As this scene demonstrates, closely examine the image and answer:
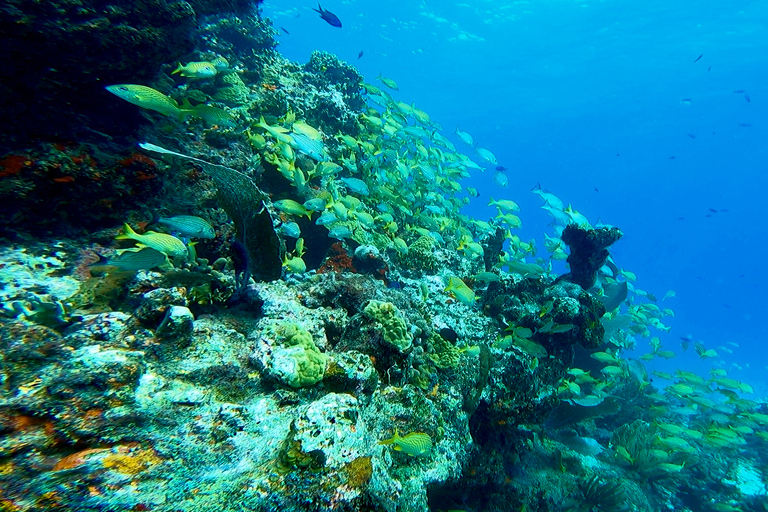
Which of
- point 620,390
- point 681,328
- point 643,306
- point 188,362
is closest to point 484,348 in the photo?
point 188,362

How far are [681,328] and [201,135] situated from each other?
269 feet

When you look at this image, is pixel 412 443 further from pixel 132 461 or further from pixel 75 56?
pixel 75 56

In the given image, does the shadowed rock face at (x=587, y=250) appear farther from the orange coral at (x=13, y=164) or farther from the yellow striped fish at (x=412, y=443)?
the orange coral at (x=13, y=164)

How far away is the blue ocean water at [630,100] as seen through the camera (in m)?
35.3

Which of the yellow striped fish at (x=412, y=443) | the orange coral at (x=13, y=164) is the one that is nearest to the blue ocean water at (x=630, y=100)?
the orange coral at (x=13, y=164)

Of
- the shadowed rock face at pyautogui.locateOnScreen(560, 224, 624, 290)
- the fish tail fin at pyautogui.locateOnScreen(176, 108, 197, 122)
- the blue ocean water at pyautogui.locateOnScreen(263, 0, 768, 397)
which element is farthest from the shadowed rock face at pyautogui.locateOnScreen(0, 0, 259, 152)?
the blue ocean water at pyautogui.locateOnScreen(263, 0, 768, 397)

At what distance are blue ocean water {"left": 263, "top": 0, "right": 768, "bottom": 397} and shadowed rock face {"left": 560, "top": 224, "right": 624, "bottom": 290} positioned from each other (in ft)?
83.8

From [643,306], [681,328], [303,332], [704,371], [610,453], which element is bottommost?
[610,453]

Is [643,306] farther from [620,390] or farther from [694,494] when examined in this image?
[694,494]

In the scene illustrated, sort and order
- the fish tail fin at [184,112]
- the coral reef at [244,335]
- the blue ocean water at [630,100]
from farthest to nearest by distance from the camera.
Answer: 1. the blue ocean water at [630,100]
2. the fish tail fin at [184,112]
3. the coral reef at [244,335]

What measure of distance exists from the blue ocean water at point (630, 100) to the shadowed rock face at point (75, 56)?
82.6 ft

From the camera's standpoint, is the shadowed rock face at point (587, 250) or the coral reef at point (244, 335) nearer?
the coral reef at point (244, 335)

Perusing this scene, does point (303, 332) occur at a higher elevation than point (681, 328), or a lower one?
lower

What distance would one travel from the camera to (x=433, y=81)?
2613 inches
